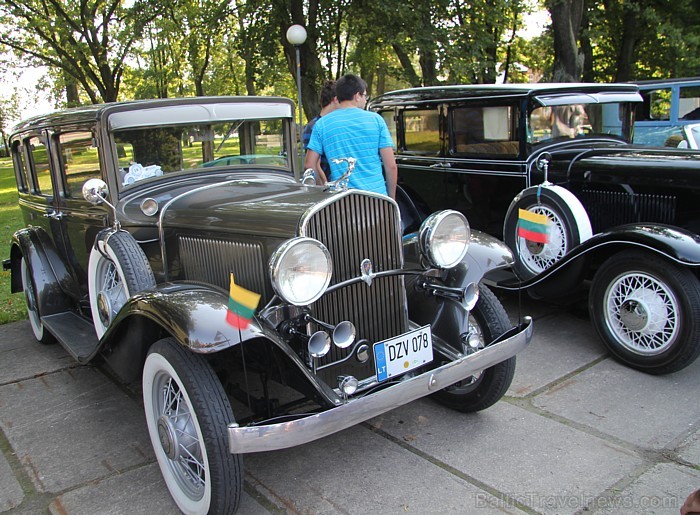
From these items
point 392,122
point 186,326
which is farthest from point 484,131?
point 186,326

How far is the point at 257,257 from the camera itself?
104 inches

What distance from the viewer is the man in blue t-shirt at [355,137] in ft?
12.7

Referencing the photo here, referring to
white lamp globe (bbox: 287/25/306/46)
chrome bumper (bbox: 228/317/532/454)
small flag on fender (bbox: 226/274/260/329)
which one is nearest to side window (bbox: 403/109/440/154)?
chrome bumper (bbox: 228/317/532/454)

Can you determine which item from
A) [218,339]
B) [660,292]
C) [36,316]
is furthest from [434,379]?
[36,316]

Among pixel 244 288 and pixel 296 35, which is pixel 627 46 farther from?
pixel 244 288

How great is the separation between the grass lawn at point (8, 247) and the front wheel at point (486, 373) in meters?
4.28

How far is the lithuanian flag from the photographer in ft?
13.9

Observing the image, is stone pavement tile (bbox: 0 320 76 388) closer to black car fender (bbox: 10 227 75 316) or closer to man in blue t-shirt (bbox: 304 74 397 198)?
black car fender (bbox: 10 227 75 316)

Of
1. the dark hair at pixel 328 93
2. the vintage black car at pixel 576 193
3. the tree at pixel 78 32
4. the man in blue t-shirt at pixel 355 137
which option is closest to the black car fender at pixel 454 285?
the man in blue t-shirt at pixel 355 137

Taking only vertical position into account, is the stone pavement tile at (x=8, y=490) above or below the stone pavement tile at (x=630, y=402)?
above

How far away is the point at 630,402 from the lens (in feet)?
10.7

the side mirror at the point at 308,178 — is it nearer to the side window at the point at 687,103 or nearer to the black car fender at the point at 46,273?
the black car fender at the point at 46,273

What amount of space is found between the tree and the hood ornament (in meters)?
13.1

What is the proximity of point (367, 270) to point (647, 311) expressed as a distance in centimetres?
203
